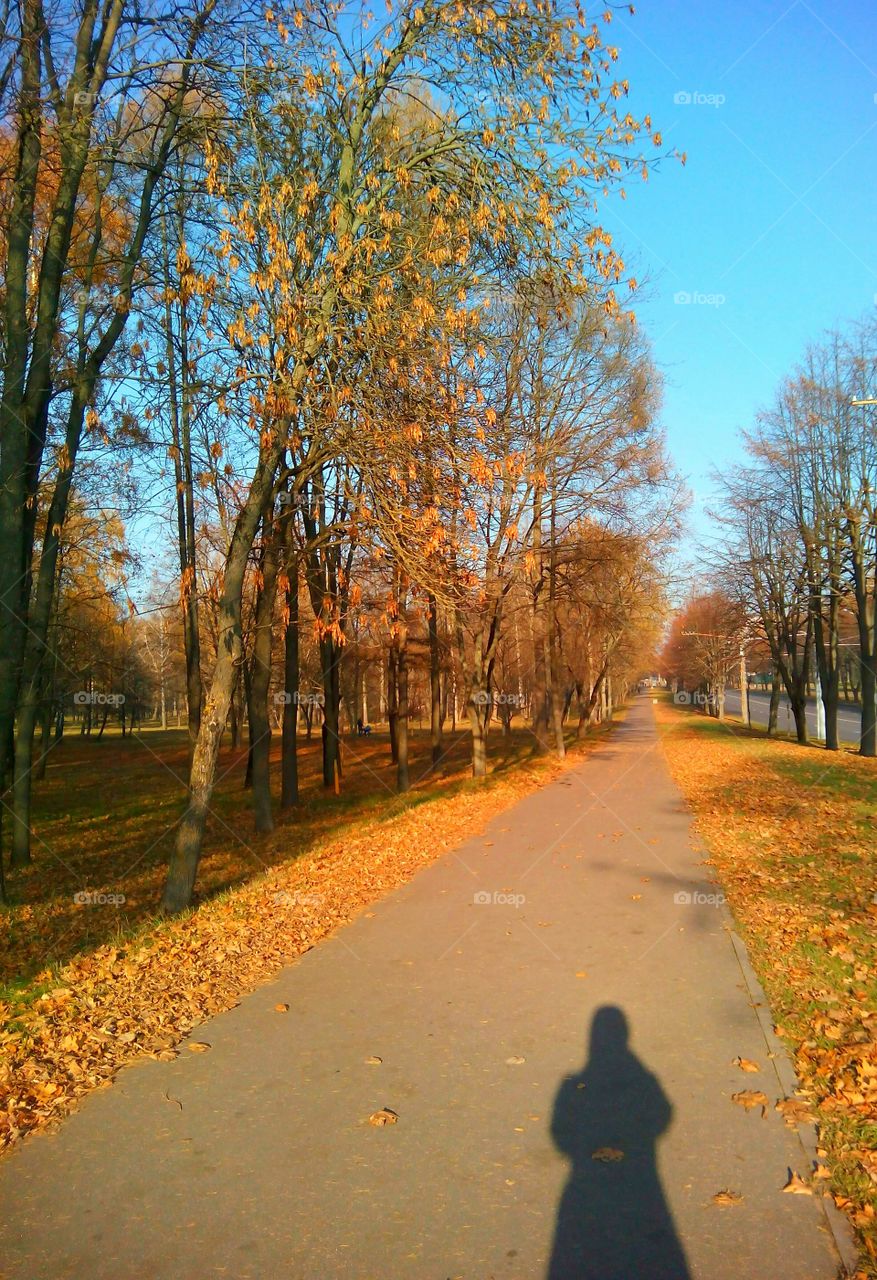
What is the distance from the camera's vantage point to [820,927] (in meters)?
8.02

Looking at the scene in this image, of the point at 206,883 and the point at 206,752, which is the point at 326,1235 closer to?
the point at 206,752

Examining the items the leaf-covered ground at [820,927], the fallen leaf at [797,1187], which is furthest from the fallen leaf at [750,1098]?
the fallen leaf at [797,1187]

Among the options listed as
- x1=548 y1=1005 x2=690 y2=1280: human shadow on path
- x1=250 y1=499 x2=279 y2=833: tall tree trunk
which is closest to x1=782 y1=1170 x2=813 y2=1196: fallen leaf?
x1=548 y1=1005 x2=690 y2=1280: human shadow on path

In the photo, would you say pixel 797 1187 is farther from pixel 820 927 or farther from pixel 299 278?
pixel 299 278

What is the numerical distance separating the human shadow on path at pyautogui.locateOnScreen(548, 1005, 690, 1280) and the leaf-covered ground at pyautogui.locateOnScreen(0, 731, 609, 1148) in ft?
8.09

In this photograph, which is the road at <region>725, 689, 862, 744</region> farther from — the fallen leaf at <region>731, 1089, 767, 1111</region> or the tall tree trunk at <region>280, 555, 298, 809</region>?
the fallen leaf at <region>731, 1089, 767, 1111</region>

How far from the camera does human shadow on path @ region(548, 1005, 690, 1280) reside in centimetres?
339

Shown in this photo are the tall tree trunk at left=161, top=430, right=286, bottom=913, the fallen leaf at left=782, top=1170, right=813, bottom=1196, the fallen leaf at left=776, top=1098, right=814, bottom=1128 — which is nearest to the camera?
the fallen leaf at left=782, top=1170, right=813, bottom=1196

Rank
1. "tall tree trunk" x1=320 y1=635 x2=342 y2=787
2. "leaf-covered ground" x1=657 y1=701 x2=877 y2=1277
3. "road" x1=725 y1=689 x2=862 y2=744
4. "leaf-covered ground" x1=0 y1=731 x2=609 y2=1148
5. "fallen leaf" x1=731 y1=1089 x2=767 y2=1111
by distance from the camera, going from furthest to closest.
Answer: "road" x1=725 y1=689 x2=862 y2=744 → "tall tree trunk" x1=320 y1=635 x2=342 y2=787 → "leaf-covered ground" x1=0 y1=731 x2=609 y2=1148 → "fallen leaf" x1=731 y1=1089 x2=767 y2=1111 → "leaf-covered ground" x1=657 y1=701 x2=877 y2=1277

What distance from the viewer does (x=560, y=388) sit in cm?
2298

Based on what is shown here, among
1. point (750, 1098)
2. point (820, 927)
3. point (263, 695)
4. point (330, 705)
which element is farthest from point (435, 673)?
point (750, 1098)

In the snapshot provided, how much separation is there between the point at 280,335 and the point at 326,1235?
7.92m

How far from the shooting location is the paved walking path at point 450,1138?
137 inches

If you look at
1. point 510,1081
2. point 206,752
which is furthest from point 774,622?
point 510,1081
